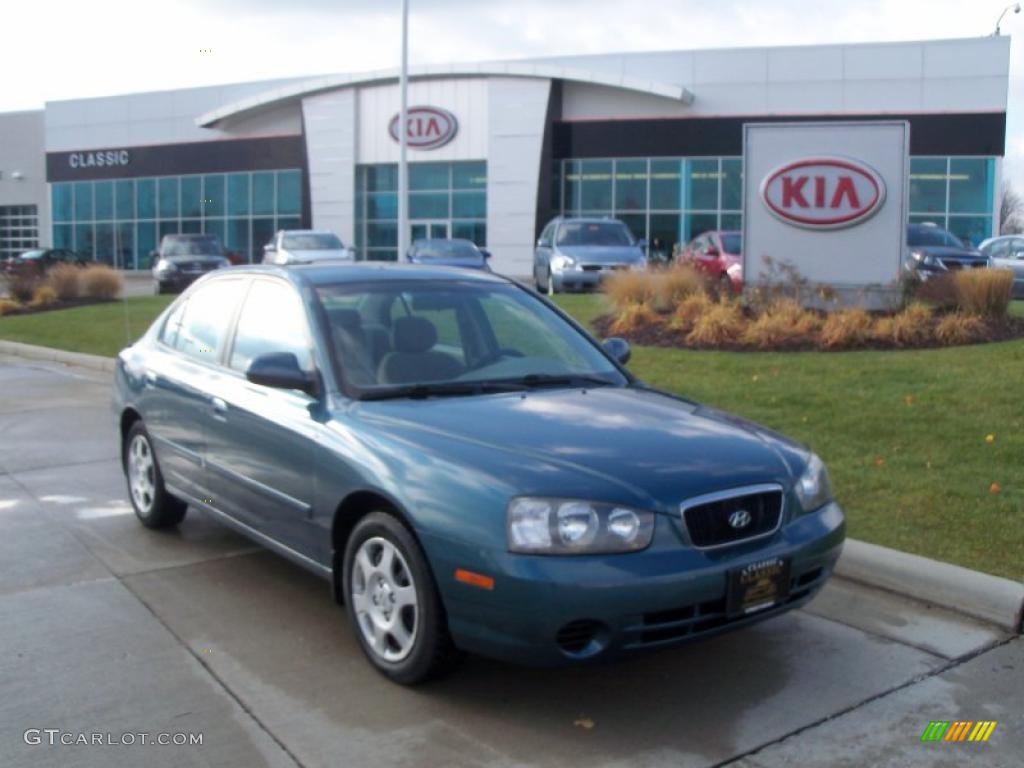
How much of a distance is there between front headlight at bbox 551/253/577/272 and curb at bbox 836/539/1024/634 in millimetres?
15428

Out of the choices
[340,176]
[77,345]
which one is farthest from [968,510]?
[340,176]

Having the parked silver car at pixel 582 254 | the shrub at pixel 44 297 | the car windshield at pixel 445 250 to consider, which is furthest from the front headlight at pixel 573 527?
the shrub at pixel 44 297

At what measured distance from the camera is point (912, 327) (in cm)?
1162

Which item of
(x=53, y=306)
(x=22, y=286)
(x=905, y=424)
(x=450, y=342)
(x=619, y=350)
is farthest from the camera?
(x=22, y=286)

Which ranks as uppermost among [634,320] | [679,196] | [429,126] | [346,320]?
[429,126]

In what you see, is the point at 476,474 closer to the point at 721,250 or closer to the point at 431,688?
the point at 431,688

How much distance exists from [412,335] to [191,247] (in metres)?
25.4

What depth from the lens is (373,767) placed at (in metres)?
3.84

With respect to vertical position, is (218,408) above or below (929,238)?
below

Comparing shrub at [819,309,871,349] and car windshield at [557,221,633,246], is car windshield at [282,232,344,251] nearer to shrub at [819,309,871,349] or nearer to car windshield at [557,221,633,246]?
car windshield at [557,221,633,246]

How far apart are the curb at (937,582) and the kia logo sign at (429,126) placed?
36.7 meters

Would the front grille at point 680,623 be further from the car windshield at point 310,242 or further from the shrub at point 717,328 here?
the car windshield at point 310,242

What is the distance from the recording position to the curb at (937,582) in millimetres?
5195

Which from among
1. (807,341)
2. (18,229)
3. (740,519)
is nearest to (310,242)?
(807,341)
